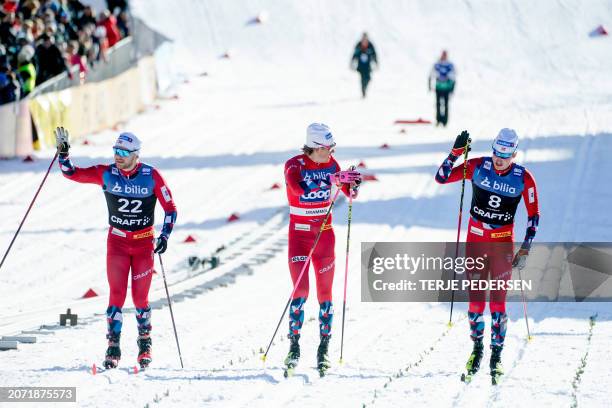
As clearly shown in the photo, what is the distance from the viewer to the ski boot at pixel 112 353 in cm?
975

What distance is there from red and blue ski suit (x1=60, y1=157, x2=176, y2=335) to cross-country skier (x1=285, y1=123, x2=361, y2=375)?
3.99 ft

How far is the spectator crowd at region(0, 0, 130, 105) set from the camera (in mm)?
21172

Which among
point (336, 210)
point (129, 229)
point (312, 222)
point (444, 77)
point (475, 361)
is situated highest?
point (444, 77)

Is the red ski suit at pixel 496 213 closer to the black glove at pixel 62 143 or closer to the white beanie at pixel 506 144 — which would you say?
the white beanie at pixel 506 144

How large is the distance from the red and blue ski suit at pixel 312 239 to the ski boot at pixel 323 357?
0.22ft

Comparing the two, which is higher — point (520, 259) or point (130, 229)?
point (130, 229)

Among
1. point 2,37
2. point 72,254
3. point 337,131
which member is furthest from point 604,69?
point 72,254

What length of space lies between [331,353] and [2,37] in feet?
45.3

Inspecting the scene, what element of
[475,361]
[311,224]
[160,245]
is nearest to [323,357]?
[311,224]

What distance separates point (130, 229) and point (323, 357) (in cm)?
217

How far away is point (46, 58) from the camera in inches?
878

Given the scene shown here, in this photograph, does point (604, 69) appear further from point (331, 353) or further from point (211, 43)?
point (331, 353)

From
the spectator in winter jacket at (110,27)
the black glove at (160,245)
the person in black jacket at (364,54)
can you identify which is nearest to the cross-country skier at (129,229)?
the black glove at (160,245)

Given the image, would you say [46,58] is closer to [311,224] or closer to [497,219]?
[311,224]
